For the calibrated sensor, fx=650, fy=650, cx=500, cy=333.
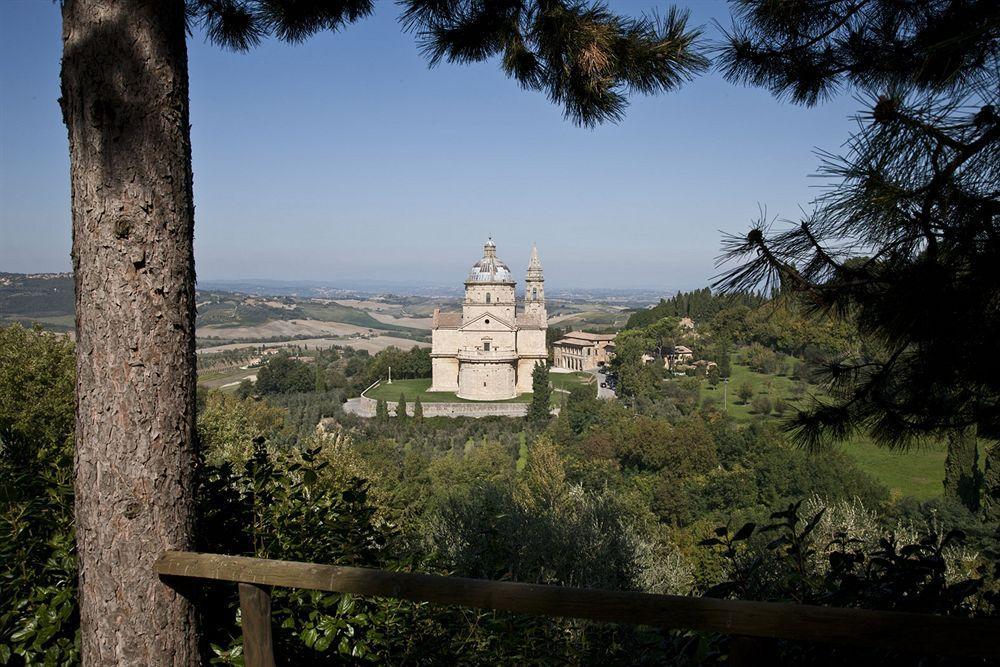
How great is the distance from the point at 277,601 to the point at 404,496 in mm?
10084

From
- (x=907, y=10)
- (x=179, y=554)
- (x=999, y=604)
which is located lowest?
(x=999, y=604)

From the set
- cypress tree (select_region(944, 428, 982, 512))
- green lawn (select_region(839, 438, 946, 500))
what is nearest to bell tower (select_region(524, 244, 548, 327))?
green lawn (select_region(839, 438, 946, 500))

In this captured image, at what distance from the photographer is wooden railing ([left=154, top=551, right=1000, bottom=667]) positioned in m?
1.41

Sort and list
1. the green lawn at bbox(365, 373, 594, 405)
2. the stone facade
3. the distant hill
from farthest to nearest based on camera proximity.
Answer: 1. the stone facade
2. the distant hill
3. the green lawn at bbox(365, 373, 594, 405)

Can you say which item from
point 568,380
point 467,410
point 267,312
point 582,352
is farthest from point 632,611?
point 267,312

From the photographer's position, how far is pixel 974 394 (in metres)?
3.01

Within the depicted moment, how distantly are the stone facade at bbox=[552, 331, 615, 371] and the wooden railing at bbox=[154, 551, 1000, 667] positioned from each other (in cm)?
5335

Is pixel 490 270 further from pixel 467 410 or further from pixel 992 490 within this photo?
→ pixel 992 490

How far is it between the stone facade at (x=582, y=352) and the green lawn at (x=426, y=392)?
17.7 ft

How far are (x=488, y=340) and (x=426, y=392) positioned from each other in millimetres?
5509

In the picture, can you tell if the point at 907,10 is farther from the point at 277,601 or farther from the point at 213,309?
the point at 213,309

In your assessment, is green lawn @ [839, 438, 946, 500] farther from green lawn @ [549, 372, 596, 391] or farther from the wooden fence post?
the wooden fence post

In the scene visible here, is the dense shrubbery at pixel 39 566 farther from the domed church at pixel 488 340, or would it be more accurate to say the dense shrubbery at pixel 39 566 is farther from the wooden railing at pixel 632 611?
the domed church at pixel 488 340

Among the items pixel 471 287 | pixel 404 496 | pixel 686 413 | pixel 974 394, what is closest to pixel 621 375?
pixel 686 413
